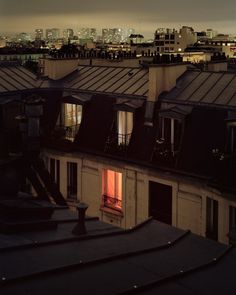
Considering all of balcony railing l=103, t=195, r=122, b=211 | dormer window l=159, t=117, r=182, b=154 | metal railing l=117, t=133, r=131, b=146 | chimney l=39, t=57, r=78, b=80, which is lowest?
balcony railing l=103, t=195, r=122, b=211

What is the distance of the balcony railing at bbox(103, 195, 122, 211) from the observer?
2055 centimetres

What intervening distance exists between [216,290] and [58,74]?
749 inches

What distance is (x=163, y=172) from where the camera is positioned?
18516mm

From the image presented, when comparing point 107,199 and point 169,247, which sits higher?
point 169,247

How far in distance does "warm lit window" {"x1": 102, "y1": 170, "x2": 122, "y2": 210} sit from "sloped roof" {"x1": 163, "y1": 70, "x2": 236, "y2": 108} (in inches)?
133

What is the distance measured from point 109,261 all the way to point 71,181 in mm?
13719

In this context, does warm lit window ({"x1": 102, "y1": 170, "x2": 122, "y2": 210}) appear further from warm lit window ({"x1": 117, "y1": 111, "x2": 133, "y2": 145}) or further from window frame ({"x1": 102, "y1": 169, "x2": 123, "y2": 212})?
warm lit window ({"x1": 117, "y1": 111, "x2": 133, "y2": 145})

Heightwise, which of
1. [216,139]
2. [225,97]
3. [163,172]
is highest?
[225,97]

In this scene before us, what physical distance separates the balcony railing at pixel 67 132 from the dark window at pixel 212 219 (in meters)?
6.99

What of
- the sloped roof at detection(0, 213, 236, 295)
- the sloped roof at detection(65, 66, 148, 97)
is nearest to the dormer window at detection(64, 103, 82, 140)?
the sloped roof at detection(65, 66, 148, 97)

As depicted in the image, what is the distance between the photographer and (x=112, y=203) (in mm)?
20766

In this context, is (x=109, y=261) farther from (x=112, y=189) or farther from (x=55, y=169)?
(x=55, y=169)

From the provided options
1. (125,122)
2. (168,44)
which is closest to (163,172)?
(125,122)

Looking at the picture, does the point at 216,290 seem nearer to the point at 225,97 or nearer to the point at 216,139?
the point at 216,139
